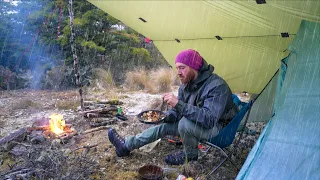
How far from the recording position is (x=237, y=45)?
14.0 ft

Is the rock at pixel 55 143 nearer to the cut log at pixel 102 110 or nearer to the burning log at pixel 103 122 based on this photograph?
the burning log at pixel 103 122

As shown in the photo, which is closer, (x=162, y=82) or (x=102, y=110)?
(x=102, y=110)

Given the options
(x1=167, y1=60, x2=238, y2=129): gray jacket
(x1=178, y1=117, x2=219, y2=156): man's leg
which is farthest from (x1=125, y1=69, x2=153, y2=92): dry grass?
(x1=178, y1=117, x2=219, y2=156): man's leg

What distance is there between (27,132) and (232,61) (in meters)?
3.79

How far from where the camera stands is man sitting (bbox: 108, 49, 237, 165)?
2.78 metres

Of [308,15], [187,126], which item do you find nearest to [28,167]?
[187,126]

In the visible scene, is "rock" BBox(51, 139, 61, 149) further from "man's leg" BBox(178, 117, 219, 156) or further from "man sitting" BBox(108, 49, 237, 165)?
"man's leg" BBox(178, 117, 219, 156)

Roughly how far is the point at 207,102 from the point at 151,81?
562 centimetres

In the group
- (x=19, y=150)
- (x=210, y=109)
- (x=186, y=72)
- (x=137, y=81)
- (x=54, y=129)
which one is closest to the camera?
(x=210, y=109)

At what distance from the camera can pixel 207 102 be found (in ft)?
9.20

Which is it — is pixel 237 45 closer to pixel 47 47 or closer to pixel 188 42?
pixel 188 42

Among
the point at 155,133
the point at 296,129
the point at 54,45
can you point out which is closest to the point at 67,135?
the point at 155,133

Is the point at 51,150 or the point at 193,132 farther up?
the point at 193,132

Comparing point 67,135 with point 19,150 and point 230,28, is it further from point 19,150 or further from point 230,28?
point 230,28
